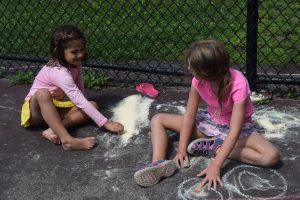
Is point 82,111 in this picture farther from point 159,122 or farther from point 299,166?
point 299,166

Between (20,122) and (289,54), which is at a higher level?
(289,54)

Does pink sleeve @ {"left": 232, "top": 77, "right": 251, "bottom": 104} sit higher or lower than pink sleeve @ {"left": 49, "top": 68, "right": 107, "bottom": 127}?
Answer: higher

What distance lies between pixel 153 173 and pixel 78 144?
71cm

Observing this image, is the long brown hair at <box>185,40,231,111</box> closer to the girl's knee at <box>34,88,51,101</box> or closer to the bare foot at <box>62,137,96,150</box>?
the bare foot at <box>62,137,96,150</box>

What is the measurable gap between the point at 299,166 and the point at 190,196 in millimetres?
733

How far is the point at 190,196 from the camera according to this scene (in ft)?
9.75

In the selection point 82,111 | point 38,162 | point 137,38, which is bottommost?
point 38,162

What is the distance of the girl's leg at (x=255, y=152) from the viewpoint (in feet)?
10.2

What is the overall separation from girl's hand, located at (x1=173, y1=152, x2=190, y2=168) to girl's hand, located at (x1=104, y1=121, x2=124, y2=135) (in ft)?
1.85

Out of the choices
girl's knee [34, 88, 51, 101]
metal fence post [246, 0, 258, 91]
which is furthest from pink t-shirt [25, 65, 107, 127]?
metal fence post [246, 0, 258, 91]

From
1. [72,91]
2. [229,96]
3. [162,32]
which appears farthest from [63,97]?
[162,32]

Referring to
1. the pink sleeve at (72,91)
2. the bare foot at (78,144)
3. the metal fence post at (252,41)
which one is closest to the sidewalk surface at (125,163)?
the bare foot at (78,144)

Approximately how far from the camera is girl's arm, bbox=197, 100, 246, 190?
9.91 ft

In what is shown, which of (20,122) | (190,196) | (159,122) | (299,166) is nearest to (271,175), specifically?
(299,166)
